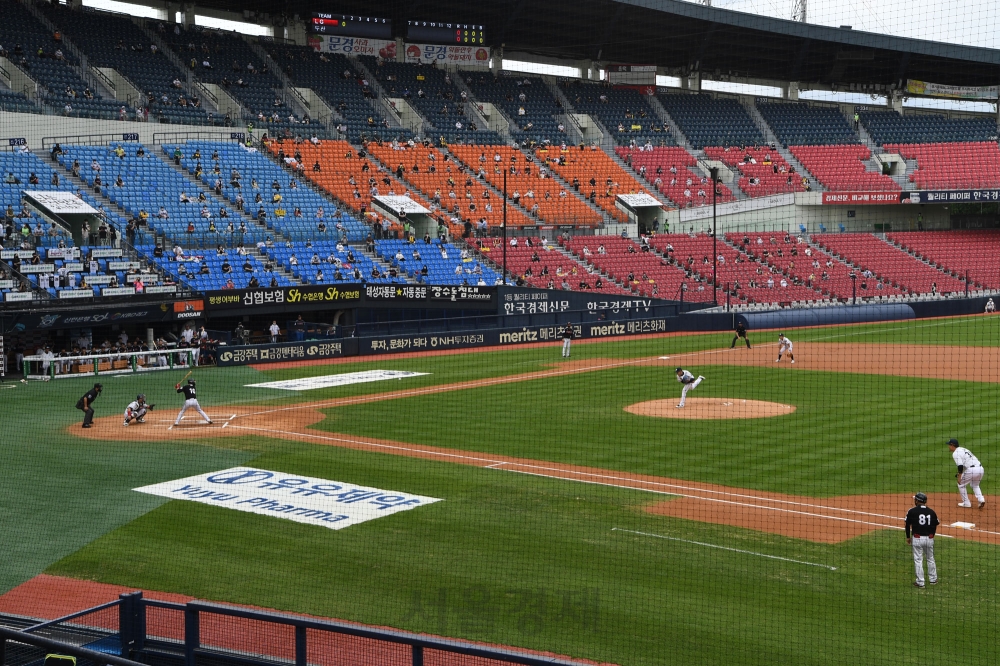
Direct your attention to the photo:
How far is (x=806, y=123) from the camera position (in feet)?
229

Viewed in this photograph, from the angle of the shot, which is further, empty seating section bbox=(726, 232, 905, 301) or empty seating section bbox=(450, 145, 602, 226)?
empty seating section bbox=(450, 145, 602, 226)

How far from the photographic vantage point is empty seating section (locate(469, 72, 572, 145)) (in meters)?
61.3

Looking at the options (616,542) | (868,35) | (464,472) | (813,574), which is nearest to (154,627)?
(616,542)

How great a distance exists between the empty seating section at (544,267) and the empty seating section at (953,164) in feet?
85.4

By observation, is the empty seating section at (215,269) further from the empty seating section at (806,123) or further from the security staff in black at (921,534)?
the empty seating section at (806,123)

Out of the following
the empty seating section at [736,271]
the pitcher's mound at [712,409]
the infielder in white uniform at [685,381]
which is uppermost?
the empty seating section at [736,271]

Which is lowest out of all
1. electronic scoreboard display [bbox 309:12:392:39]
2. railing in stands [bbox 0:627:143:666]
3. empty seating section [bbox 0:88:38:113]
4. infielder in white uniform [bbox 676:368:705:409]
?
infielder in white uniform [bbox 676:368:705:409]

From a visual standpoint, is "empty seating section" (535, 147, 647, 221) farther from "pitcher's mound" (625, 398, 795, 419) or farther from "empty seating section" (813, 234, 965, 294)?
"pitcher's mound" (625, 398, 795, 419)

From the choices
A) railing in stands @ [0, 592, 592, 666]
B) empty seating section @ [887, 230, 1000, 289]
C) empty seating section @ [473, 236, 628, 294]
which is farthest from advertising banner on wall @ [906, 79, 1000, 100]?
railing in stands @ [0, 592, 592, 666]

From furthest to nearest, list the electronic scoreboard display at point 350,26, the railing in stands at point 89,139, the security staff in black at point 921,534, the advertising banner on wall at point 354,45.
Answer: the advertising banner on wall at point 354,45
the electronic scoreboard display at point 350,26
the railing in stands at point 89,139
the security staff in black at point 921,534

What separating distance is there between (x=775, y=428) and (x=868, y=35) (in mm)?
52475

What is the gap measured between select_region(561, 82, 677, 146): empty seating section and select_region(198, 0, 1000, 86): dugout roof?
259 cm

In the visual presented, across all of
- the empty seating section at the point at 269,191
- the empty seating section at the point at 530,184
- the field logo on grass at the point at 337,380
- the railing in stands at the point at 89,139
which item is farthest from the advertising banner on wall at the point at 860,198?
the railing in stands at the point at 89,139

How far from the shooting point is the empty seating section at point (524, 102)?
61312 millimetres
